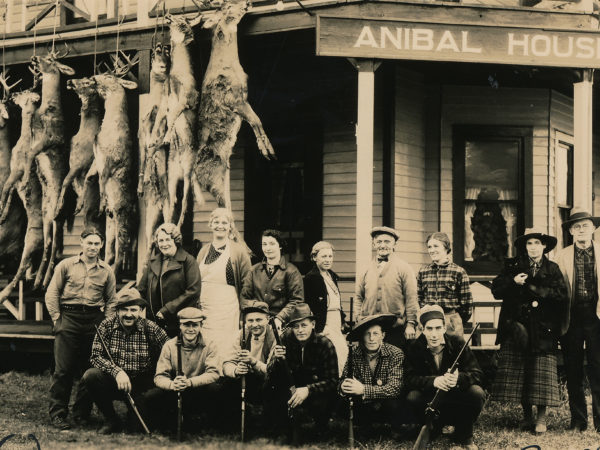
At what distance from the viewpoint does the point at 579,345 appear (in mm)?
7172

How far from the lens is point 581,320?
7188mm

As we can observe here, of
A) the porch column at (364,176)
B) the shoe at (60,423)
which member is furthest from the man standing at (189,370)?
the porch column at (364,176)

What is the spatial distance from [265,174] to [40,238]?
335cm

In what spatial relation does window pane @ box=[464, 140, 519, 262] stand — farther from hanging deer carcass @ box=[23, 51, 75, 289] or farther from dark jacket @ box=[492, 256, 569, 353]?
hanging deer carcass @ box=[23, 51, 75, 289]

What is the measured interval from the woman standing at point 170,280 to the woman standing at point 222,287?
0.29 m

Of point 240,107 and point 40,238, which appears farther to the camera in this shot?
point 40,238

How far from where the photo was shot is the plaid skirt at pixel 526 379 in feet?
22.8

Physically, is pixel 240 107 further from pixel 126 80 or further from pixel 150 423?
pixel 150 423

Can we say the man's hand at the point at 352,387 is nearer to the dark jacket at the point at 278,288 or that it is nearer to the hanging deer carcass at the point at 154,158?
the dark jacket at the point at 278,288

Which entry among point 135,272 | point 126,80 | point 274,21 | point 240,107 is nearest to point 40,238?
point 135,272

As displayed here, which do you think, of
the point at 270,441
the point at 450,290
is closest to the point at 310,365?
the point at 270,441

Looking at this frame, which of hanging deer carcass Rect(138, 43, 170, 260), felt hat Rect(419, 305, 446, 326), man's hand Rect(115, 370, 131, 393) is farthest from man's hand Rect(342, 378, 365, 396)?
hanging deer carcass Rect(138, 43, 170, 260)

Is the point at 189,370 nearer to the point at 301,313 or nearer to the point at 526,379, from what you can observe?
the point at 301,313

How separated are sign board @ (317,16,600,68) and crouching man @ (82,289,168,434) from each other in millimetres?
3395
